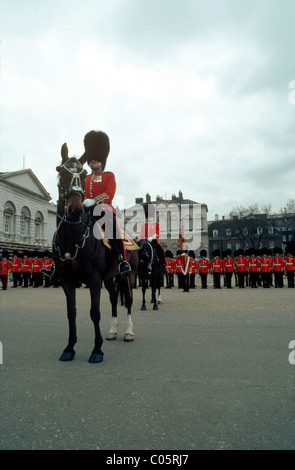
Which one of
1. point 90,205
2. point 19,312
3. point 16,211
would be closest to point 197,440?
point 90,205

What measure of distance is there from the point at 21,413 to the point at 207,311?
789 cm

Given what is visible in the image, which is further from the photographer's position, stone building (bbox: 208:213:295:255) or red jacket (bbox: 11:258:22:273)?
stone building (bbox: 208:213:295:255)

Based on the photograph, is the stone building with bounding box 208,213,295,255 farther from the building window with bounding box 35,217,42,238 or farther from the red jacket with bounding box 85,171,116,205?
the red jacket with bounding box 85,171,116,205

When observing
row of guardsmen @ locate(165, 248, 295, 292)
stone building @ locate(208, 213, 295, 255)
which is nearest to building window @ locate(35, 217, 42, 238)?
stone building @ locate(208, 213, 295, 255)

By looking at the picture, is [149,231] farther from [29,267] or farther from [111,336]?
[29,267]

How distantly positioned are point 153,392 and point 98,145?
5.02m

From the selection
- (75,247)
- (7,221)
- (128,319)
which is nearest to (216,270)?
(128,319)

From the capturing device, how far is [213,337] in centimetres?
659

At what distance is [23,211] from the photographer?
5772 cm

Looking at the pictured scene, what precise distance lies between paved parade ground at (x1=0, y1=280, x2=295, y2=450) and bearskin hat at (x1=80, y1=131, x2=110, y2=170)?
3.48 meters

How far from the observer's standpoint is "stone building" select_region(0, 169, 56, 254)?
169 feet

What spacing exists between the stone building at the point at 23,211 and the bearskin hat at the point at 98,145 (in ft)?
143

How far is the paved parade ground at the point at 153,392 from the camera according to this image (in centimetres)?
280
